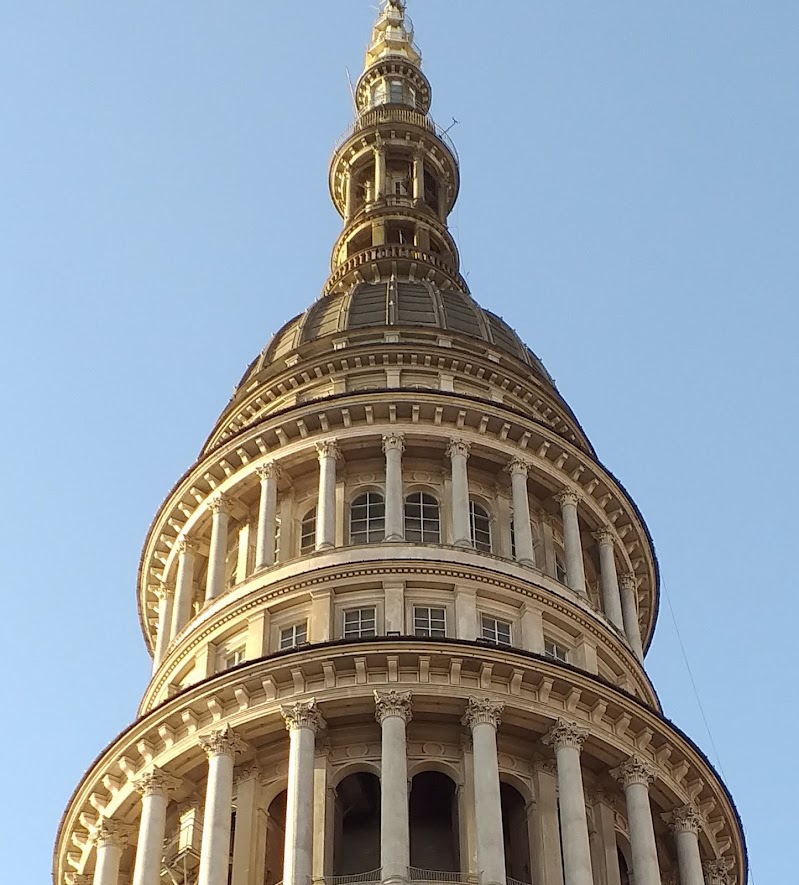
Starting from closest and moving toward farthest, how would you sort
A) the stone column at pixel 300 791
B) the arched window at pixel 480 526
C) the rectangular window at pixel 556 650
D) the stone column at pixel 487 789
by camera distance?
the stone column at pixel 300 791, the stone column at pixel 487 789, the rectangular window at pixel 556 650, the arched window at pixel 480 526

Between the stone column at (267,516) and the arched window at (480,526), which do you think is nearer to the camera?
the stone column at (267,516)

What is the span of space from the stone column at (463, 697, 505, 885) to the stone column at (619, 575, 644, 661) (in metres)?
10.3

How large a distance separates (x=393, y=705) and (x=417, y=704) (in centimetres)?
87

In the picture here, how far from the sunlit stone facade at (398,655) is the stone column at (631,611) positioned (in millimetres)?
149

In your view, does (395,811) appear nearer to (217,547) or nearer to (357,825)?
(357,825)

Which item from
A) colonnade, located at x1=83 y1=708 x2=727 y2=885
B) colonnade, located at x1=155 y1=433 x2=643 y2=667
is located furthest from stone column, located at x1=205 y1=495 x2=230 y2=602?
colonnade, located at x1=83 y1=708 x2=727 y2=885

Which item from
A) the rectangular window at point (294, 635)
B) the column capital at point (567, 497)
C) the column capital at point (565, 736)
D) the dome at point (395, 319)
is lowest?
the column capital at point (565, 736)

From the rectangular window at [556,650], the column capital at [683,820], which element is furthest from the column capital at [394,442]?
the column capital at [683,820]

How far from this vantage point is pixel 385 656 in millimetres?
43312

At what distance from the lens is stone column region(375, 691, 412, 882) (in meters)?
39.0

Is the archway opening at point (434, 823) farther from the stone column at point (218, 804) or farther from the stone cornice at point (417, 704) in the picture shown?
the stone column at point (218, 804)

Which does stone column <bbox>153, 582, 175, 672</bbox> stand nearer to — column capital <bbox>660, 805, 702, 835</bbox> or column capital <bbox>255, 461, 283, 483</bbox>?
column capital <bbox>255, 461, 283, 483</bbox>

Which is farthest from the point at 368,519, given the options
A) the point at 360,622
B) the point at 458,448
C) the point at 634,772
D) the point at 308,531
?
the point at 634,772

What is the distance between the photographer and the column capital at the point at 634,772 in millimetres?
43906
